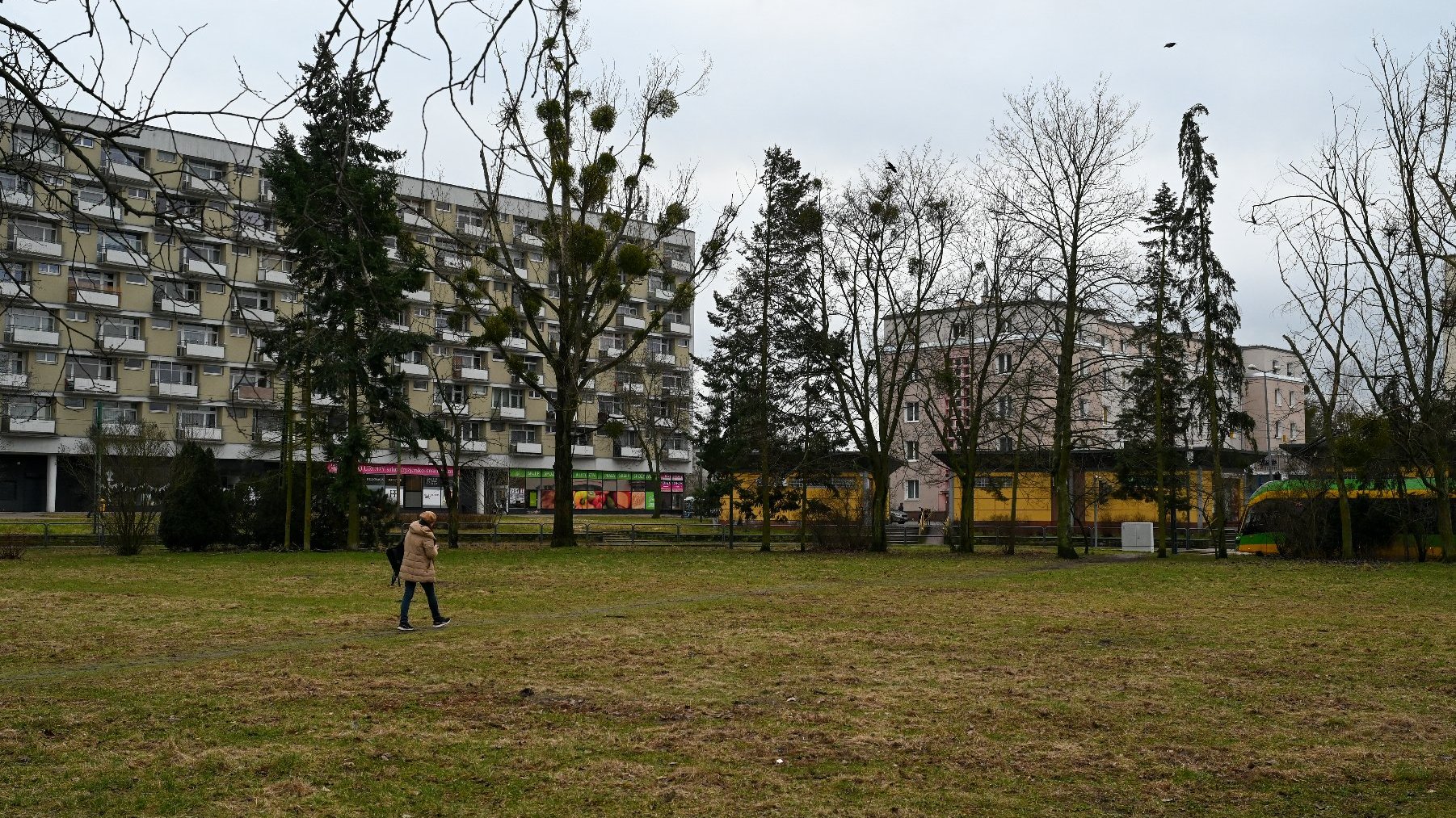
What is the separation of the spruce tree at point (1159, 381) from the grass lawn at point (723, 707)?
60.5 feet

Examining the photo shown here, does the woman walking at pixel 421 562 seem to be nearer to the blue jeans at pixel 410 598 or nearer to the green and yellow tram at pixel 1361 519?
the blue jeans at pixel 410 598

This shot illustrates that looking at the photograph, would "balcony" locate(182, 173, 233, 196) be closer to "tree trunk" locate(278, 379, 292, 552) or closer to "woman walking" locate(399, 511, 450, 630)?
"woman walking" locate(399, 511, 450, 630)

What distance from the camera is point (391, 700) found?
410 inches

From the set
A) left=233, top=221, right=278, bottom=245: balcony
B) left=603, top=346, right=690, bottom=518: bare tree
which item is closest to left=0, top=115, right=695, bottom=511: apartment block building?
left=603, top=346, right=690, bottom=518: bare tree

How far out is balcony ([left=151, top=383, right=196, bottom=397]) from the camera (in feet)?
232

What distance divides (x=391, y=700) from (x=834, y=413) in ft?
106

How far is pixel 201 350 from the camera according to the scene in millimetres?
72688

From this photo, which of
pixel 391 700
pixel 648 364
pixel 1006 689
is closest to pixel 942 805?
pixel 1006 689

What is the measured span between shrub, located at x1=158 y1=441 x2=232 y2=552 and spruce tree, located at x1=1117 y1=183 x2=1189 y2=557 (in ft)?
89.7

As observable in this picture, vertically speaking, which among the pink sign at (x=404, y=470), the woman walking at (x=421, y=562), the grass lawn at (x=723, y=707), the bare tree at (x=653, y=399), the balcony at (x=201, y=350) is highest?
the balcony at (x=201, y=350)

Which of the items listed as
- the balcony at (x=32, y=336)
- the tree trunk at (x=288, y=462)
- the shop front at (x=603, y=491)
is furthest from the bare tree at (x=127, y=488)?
the shop front at (x=603, y=491)

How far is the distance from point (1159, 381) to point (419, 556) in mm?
28215

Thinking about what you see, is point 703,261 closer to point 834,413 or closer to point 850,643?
point 834,413

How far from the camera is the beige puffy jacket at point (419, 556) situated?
16406mm
